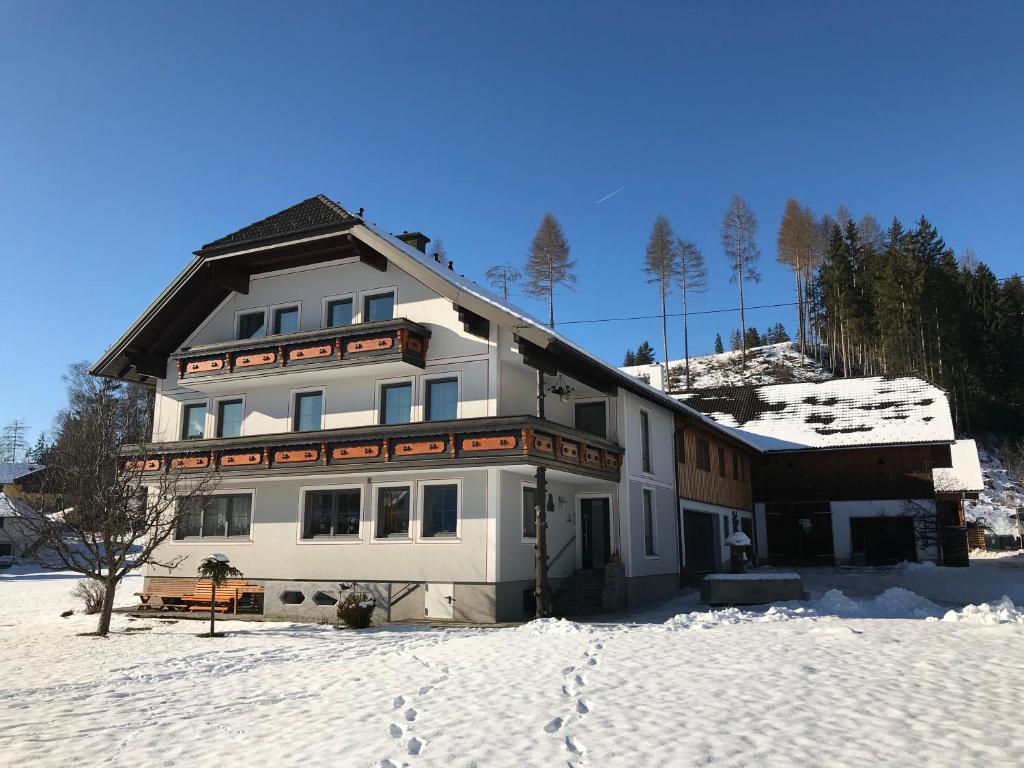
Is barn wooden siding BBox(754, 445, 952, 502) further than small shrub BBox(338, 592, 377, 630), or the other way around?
barn wooden siding BBox(754, 445, 952, 502)

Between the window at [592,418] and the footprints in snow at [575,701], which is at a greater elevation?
the window at [592,418]

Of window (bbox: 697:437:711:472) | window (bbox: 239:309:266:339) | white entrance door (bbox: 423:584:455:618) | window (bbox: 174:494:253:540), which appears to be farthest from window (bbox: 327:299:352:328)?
window (bbox: 697:437:711:472)

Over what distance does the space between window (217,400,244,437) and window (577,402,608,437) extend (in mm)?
10593

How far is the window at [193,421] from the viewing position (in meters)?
25.2

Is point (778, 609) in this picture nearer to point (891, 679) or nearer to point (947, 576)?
point (891, 679)

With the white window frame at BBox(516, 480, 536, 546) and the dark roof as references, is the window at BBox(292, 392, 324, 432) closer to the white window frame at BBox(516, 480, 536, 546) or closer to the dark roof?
the dark roof

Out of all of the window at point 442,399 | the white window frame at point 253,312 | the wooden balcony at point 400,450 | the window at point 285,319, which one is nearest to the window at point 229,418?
the wooden balcony at point 400,450

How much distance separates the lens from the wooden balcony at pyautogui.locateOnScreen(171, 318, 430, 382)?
67.3ft

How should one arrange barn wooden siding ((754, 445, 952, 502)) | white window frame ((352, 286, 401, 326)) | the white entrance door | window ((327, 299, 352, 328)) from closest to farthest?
the white entrance door, white window frame ((352, 286, 401, 326)), window ((327, 299, 352, 328)), barn wooden siding ((754, 445, 952, 502))

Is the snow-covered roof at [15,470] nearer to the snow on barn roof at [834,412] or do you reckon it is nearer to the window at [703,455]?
the snow on barn roof at [834,412]

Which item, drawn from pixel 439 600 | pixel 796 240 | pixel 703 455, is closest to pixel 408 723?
pixel 439 600

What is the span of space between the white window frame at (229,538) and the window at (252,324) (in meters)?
4.90

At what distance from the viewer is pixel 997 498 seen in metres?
59.3

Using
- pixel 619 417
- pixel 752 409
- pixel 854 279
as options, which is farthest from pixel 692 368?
pixel 619 417
